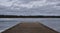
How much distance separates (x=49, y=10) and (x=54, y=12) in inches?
2.9

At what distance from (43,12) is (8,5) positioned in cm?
51

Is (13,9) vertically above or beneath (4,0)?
beneath

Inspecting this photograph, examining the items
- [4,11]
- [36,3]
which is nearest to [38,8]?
[36,3]

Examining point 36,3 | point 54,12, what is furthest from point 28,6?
point 54,12

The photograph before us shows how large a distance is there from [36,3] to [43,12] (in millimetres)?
181

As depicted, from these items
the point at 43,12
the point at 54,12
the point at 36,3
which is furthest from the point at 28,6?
the point at 54,12

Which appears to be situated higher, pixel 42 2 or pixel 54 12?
pixel 42 2

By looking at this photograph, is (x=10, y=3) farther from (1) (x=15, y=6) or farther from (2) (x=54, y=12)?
(2) (x=54, y=12)

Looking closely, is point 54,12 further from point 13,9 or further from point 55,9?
point 13,9

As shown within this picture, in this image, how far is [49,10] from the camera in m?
1.71

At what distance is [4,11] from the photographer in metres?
1.74

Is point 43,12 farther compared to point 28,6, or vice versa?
point 28,6

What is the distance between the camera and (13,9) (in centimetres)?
174

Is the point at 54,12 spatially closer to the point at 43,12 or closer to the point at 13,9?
the point at 43,12
